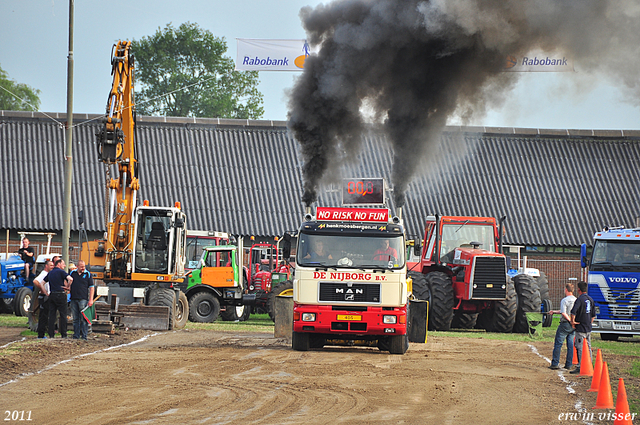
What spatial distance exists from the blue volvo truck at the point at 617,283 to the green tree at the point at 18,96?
53085mm

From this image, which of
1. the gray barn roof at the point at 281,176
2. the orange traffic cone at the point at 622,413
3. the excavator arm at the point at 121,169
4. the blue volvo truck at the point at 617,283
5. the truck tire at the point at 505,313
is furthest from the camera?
the gray barn roof at the point at 281,176

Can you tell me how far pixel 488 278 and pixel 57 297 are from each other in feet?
36.6

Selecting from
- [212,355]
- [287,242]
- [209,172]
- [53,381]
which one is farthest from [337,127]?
[209,172]

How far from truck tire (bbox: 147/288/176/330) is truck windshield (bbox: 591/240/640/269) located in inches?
456

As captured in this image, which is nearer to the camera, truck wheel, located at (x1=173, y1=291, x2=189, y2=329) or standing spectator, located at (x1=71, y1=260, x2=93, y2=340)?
standing spectator, located at (x1=71, y1=260, x2=93, y2=340)

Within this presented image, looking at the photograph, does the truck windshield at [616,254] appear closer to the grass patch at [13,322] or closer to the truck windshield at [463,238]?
the truck windshield at [463,238]

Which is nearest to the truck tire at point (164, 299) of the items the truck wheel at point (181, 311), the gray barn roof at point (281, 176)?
the truck wheel at point (181, 311)

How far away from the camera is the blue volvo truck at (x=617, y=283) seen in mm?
20922

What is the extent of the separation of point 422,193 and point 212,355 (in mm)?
25216

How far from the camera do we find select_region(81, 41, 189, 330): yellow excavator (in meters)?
21.5

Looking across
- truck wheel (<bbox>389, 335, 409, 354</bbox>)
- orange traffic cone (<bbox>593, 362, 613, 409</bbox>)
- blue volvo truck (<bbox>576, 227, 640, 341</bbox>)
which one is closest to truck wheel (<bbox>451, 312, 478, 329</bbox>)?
blue volvo truck (<bbox>576, 227, 640, 341</bbox>)

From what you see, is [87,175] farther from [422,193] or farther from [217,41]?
[217,41]

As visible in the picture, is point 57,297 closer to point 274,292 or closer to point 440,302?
point 274,292

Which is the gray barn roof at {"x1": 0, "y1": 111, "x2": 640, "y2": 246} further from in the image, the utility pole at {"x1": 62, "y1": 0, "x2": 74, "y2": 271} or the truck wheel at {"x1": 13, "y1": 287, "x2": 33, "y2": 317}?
the utility pole at {"x1": 62, "y1": 0, "x2": 74, "y2": 271}
